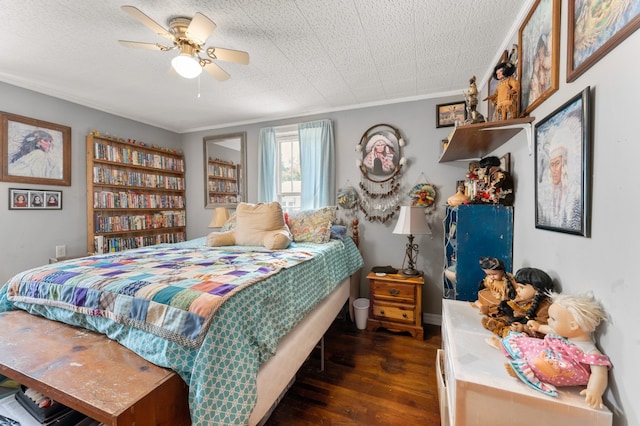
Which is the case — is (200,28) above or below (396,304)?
above

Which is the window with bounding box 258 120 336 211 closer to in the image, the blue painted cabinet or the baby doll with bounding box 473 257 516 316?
the blue painted cabinet

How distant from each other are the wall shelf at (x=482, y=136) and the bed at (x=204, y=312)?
4.30 ft

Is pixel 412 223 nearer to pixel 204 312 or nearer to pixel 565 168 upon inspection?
pixel 565 168

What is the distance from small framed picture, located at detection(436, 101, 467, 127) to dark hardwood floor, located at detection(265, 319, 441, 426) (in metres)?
2.12

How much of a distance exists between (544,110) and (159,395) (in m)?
1.98

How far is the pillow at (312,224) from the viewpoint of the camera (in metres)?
2.55

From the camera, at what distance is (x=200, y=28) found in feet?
4.77

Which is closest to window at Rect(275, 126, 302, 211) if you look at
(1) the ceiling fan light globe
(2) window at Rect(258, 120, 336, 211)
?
(2) window at Rect(258, 120, 336, 211)

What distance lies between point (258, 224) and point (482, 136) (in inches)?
75.6

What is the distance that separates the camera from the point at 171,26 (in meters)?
1.59

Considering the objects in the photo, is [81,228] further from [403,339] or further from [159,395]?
[403,339]

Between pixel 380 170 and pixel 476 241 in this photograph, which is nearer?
pixel 476 241

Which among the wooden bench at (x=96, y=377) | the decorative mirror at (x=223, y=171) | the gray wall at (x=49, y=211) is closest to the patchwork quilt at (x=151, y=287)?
the wooden bench at (x=96, y=377)

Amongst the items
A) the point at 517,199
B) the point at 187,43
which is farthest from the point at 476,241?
the point at 187,43
